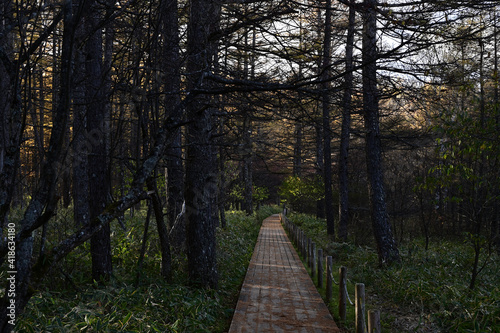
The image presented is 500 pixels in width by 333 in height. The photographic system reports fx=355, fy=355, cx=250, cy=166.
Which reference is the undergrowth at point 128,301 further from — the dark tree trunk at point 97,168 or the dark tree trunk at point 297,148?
the dark tree trunk at point 297,148

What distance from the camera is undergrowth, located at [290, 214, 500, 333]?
20.4ft

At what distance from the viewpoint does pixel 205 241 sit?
315 inches

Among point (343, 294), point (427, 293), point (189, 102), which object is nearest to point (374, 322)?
point (343, 294)

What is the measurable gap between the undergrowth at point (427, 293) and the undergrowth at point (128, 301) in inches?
102

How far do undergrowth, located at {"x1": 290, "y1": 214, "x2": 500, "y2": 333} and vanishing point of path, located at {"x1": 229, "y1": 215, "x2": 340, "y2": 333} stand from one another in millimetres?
486

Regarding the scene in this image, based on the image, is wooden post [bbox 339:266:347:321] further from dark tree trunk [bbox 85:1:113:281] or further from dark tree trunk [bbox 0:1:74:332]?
dark tree trunk [bbox 0:1:74:332]

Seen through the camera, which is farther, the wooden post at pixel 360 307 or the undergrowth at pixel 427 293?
the undergrowth at pixel 427 293

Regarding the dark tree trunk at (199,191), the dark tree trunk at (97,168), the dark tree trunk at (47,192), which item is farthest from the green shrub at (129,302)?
the dark tree trunk at (47,192)

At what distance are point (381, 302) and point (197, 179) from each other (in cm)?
503

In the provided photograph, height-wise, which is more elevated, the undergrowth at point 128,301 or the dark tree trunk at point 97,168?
the dark tree trunk at point 97,168

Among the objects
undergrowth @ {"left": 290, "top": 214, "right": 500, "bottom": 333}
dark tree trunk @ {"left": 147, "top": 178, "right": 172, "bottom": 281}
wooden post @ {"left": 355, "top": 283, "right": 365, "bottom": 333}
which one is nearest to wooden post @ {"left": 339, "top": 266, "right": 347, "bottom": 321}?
undergrowth @ {"left": 290, "top": 214, "right": 500, "bottom": 333}

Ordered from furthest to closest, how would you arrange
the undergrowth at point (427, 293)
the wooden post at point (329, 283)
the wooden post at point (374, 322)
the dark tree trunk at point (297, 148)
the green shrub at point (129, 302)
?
the dark tree trunk at point (297, 148) → the wooden post at point (329, 283) → the undergrowth at point (427, 293) → the green shrub at point (129, 302) → the wooden post at point (374, 322)

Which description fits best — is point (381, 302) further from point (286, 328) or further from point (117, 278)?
point (117, 278)

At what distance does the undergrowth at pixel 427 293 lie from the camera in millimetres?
6228
